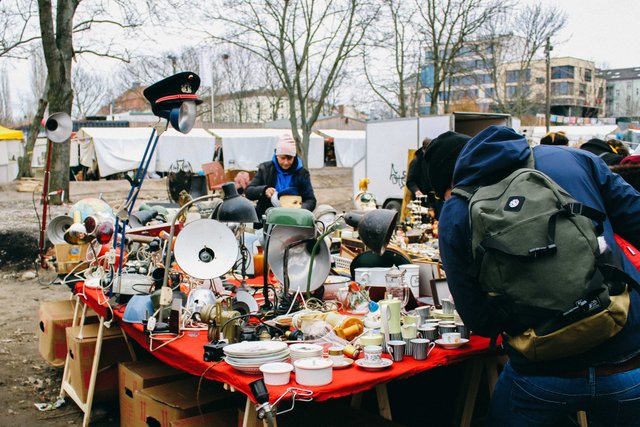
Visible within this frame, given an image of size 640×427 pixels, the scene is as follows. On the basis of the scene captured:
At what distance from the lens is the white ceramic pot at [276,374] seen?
7.72 ft

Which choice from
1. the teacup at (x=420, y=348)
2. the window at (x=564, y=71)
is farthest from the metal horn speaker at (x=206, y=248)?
the window at (x=564, y=71)

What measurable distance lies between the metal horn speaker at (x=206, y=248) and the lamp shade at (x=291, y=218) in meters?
0.38

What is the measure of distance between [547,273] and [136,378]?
2629mm

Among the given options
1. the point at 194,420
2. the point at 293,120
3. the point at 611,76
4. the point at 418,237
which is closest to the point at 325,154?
the point at 293,120

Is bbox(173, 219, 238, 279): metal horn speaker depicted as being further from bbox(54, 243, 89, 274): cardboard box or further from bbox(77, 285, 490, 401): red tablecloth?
bbox(54, 243, 89, 274): cardboard box

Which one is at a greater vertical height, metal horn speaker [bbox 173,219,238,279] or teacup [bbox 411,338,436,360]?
metal horn speaker [bbox 173,219,238,279]

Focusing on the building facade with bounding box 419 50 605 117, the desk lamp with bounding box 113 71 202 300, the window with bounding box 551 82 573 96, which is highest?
the window with bounding box 551 82 573 96

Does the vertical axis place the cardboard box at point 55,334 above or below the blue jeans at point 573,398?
below

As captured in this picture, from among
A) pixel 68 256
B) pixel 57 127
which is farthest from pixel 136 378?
pixel 57 127

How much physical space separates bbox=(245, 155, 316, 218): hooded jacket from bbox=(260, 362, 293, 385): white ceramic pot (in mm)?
3282

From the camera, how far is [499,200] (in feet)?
6.19

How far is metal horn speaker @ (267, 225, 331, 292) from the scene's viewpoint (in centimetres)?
346

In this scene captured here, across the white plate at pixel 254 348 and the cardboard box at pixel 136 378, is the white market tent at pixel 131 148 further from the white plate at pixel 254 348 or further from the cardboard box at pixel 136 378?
the white plate at pixel 254 348

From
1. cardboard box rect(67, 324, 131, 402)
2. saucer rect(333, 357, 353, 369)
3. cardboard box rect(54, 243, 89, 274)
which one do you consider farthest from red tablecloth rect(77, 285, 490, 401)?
cardboard box rect(54, 243, 89, 274)
